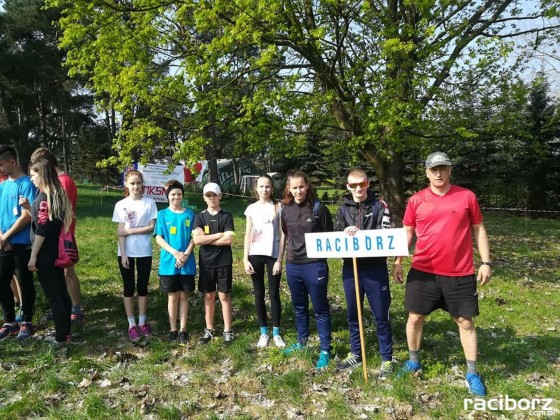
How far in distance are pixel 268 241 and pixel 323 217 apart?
0.74 metres

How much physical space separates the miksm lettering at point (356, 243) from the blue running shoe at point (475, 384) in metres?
1.42

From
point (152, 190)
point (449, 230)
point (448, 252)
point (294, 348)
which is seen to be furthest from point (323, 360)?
point (152, 190)

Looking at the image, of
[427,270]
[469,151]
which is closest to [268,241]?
[427,270]

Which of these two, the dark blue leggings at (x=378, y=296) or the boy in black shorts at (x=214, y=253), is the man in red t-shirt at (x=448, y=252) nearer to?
the dark blue leggings at (x=378, y=296)

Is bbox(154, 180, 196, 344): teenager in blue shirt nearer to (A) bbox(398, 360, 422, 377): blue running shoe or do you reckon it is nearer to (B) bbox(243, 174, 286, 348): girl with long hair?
(B) bbox(243, 174, 286, 348): girl with long hair

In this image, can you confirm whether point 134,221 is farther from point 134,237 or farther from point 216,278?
point 216,278

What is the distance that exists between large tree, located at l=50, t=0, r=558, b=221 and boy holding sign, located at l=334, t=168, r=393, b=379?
13.2ft

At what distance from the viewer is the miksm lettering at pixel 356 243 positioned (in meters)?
3.83

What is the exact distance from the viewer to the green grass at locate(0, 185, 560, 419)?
359cm

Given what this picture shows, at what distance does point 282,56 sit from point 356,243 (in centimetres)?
681

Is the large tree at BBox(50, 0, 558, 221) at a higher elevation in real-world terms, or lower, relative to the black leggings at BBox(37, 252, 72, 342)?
higher

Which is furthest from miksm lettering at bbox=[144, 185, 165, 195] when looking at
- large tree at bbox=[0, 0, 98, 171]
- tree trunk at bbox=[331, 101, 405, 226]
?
large tree at bbox=[0, 0, 98, 171]

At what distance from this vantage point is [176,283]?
192 inches

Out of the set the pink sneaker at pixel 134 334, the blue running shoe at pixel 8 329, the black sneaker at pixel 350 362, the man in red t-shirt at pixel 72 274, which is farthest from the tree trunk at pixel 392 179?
the blue running shoe at pixel 8 329
